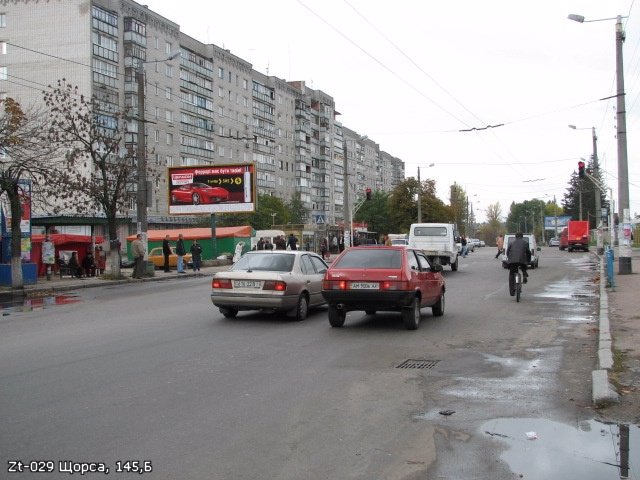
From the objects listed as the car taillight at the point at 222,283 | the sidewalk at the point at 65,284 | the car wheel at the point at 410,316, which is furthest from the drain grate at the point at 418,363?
the sidewalk at the point at 65,284

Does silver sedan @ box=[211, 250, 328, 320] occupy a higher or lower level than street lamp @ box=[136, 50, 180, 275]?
lower

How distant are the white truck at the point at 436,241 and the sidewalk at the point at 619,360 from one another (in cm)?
1372

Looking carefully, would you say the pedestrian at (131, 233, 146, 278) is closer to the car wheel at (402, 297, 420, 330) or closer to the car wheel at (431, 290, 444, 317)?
the car wheel at (431, 290, 444, 317)

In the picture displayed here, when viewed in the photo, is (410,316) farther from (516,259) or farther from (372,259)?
(516,259)

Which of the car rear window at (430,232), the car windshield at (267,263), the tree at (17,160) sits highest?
the tree at (17,160)

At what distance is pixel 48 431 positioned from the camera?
17.8 ft

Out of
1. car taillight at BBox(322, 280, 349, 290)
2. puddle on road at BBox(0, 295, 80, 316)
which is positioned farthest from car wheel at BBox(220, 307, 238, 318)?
puddle on road at BBox(0, 295, 80, 316)

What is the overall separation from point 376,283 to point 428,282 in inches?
66.3

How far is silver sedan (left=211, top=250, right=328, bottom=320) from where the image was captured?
12430mm

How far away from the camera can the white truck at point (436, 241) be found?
2891cm

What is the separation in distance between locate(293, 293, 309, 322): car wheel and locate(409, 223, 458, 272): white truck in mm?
16203

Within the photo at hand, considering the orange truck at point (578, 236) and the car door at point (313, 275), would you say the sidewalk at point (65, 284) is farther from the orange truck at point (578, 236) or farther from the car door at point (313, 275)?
the orange truck at point (578, 236)

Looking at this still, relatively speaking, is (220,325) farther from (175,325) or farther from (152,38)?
(152,38)

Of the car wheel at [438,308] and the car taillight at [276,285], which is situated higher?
the car taillight at [276,285]
